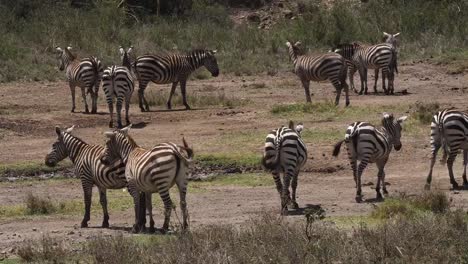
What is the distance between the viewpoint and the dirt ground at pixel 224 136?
1789cm

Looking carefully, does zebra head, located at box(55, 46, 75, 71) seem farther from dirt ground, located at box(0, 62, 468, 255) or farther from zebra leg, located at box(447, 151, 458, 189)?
zebra leg, located at box(447, 151, 458, 189)

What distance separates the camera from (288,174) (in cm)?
1781

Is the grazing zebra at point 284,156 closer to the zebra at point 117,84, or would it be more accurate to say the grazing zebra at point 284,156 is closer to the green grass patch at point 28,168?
the green grass patch at point 28,168

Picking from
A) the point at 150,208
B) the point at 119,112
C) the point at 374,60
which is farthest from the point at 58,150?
the point at 374,60

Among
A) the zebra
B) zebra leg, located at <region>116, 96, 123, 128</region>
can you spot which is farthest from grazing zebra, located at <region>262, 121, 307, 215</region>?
the zebra

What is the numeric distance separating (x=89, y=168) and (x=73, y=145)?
95 centimetres

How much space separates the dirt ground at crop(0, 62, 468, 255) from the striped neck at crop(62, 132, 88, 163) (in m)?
1.01

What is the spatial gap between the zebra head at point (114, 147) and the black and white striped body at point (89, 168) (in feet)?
0.24

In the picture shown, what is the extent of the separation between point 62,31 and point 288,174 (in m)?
23.4

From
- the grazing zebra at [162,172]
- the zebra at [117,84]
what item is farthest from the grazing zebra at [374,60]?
the grazing zebra at [162,172]

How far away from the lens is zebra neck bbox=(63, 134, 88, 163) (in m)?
17.8

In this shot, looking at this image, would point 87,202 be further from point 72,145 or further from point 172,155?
point 172,155

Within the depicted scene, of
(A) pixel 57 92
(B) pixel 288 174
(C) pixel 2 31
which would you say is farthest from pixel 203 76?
(B) pixel 288 174

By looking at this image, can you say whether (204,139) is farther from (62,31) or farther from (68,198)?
(62,31)
